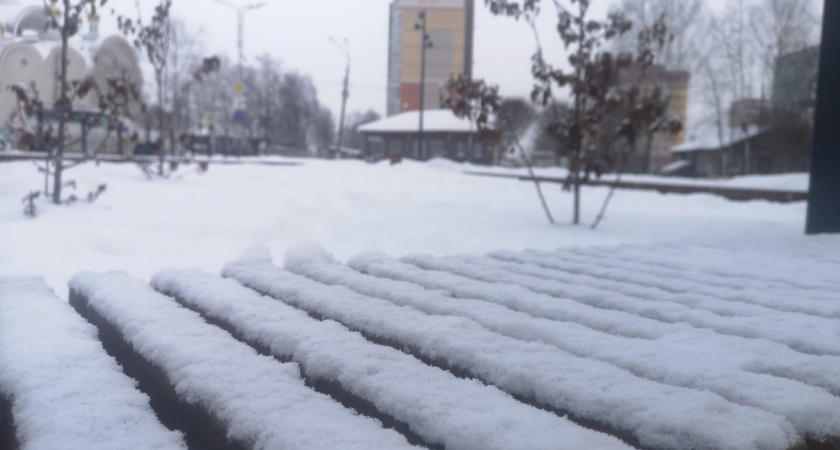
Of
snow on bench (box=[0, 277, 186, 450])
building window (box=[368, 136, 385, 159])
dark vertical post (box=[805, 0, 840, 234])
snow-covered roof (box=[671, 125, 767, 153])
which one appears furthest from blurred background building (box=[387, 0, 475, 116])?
snow-covered roof (box=[671, 125, 767, 153])

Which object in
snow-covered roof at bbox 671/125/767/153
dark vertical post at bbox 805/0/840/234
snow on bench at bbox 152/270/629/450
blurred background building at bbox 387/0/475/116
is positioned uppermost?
blurred background building at bbox 387/0/475/116

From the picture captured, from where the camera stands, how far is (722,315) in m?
1.81

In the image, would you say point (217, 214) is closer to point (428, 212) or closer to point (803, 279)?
point (428, 212)

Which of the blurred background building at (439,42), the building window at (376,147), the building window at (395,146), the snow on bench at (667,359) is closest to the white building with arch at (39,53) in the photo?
the snow on bench at (667,359)

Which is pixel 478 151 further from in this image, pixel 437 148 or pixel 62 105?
pixel 62 105

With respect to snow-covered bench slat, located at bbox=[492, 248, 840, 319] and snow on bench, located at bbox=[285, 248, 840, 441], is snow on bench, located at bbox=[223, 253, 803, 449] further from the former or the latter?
snow-covered bench slat, located at bbox=[492, 248, 840, 319]

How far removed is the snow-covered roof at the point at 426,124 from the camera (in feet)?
114

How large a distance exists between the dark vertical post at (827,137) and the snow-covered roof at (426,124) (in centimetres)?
2972

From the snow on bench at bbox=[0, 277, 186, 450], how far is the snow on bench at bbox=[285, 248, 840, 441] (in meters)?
0.79

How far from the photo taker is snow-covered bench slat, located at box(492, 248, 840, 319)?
190cm

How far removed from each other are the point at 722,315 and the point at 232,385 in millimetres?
1329

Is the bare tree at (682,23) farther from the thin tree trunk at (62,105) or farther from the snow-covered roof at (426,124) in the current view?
the thin tree trunk at (62,105)

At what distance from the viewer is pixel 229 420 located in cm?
106

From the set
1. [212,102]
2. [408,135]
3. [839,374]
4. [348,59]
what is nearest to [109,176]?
[839,374]
